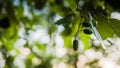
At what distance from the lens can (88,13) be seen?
4.66ft

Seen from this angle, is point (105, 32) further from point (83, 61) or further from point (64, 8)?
point (83, 61)

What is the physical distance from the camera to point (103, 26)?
4.64 feet

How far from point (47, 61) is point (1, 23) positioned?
18.5 ft

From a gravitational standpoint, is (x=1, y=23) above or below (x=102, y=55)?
above

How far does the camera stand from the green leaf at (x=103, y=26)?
1.41 meters

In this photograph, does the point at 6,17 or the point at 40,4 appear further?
the point at 40,4

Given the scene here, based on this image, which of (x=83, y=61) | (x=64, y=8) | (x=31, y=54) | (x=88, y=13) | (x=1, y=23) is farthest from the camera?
(x=83, y=61)

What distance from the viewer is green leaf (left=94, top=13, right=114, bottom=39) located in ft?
4.62

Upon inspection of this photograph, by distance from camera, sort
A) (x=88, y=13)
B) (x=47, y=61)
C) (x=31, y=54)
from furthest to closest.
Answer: (x=47, y=61)
(x=31, y=54)
(x=88, y=13)

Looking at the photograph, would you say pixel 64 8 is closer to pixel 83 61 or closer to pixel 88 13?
pixel 88 13

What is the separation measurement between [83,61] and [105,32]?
8.10 meters

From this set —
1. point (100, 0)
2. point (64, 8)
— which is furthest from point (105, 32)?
point (64, 8)

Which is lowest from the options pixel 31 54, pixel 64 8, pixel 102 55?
pixel 102 55

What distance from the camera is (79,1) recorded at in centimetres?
160
